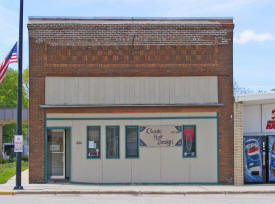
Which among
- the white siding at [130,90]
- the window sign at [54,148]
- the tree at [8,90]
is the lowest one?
the window sign at [54,148]

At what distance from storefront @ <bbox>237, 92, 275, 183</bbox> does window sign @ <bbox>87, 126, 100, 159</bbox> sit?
582 centimetres

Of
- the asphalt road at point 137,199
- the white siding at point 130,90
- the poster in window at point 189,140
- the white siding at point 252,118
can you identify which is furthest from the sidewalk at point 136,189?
the white siding at point 130,90

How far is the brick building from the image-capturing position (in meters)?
17.4

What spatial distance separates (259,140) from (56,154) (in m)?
8.40

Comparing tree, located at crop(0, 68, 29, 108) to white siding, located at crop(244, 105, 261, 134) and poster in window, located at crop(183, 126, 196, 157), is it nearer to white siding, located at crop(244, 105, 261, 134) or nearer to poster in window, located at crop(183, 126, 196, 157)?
poster in window, located at crop(183, 126, 196, 157)

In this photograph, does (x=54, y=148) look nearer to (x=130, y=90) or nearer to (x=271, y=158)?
A: (x=130, y=90)

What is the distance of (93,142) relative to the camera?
1753 cm

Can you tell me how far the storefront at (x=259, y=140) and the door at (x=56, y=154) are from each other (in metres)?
7.44

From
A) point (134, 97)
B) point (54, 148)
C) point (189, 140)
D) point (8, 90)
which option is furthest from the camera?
point (8, 90)

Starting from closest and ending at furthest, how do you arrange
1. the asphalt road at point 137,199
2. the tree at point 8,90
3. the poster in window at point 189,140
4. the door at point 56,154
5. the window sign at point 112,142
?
the asphalt road at point 137,199 < the window sign at point 112,142 < the poster in window at point 189,140 < the door at point 56,154 < the tree at point 8,90

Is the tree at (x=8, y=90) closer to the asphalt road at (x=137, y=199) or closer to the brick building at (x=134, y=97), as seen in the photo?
the brick building at (x=134, y=97)

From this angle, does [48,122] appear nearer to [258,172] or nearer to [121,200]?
[121,200]

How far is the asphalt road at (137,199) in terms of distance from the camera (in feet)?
43.4

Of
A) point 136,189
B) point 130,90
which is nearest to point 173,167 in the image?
point 136,189
